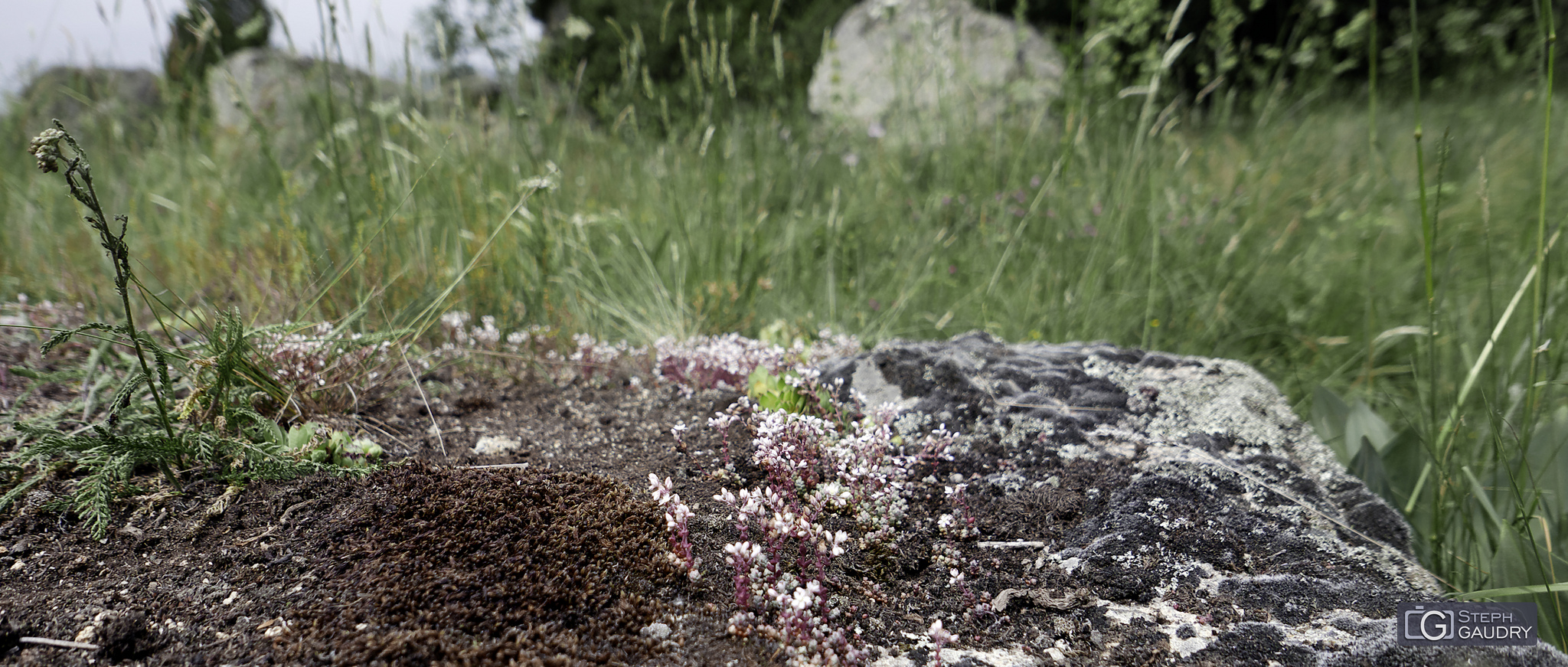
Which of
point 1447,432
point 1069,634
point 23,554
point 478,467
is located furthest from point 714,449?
point 1447,432

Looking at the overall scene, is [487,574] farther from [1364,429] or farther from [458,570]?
[1364,429]

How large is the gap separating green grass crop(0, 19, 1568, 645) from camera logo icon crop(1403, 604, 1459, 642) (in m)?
0.61

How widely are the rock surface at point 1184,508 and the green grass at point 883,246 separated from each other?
0.29 meters

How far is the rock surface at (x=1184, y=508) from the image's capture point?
1.26 m

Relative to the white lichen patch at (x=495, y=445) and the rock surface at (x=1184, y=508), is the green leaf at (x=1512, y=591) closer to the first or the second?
the rock surface at (x=1184, y=508)

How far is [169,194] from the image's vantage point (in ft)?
13.6

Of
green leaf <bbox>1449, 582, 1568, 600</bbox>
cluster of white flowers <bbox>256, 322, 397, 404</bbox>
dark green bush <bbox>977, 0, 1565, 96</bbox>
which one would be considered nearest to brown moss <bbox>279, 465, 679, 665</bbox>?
cluster of white flowers <bbox>256, 322, 397, 404</bbox>

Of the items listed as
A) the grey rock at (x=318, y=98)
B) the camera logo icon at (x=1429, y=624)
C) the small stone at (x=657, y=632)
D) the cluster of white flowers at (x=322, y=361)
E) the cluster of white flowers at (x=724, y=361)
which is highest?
the grey rock at (x=318, y=98)

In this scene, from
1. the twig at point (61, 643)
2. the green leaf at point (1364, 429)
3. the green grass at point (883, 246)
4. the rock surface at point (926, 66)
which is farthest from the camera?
the rock surface at point (926, 66)

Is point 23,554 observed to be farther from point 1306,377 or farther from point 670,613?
point 1306,377

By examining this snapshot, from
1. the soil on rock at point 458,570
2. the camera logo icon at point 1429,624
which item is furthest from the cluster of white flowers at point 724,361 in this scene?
the camera logo icon at point 1429,624

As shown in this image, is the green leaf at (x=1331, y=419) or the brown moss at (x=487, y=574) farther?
the green leaf at (x=1331, y=419)

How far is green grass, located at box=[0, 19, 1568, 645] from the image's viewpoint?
8.07ft

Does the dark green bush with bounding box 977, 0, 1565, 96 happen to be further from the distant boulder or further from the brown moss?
the distant boulder
